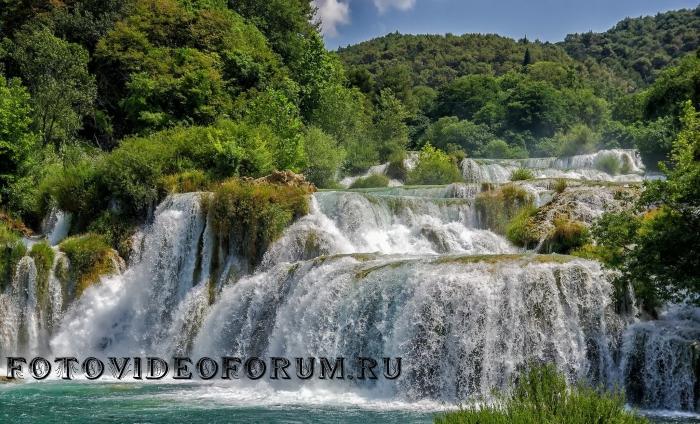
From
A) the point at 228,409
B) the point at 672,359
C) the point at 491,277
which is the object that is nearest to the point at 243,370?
the point at 228,409

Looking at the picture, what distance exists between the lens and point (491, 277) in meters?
15.1

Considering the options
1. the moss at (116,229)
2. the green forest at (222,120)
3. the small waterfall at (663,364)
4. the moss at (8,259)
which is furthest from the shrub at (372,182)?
the small waterfall at (663,364)

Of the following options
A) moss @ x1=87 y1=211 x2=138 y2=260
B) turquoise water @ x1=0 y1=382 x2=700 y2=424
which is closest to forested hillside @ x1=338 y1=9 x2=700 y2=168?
moss @ x1=87 y1=211 x2=138 y2=260

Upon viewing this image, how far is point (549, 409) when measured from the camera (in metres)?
7.45

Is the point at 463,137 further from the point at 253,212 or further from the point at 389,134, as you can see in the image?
the point at 253,212

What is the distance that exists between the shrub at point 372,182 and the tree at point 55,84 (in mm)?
14635

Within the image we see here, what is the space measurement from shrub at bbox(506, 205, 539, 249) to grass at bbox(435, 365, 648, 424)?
47.1 ft

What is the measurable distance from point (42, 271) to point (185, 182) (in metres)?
5.70

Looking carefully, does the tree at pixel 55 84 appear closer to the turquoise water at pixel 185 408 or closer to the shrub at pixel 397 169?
A: the shrub at pixel 397 169

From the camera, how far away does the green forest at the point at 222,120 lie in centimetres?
2470

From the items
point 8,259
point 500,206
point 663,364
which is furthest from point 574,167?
point 8,259

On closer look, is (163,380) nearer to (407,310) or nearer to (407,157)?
(407,310)

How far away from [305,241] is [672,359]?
11.4 meters

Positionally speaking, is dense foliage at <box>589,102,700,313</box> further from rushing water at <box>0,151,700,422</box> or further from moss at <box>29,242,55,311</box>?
moss at <box>29,242,55,311</box>
